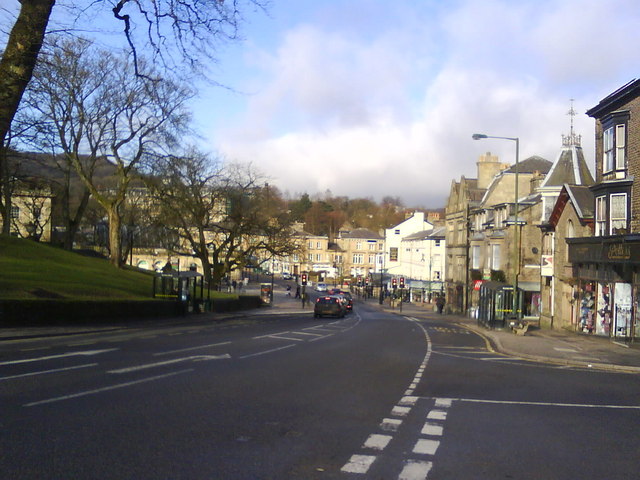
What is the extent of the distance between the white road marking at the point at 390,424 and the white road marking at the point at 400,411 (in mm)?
414

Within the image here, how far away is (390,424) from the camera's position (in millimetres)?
9328

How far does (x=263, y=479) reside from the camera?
6.35 metres

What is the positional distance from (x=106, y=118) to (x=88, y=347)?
89.4 feet

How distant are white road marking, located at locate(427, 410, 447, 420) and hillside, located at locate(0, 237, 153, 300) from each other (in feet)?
64.4


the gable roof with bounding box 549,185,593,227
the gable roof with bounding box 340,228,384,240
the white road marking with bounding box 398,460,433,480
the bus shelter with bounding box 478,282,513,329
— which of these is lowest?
the white road marking with bounding box 398,460,433,480

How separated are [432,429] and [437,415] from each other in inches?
44.3

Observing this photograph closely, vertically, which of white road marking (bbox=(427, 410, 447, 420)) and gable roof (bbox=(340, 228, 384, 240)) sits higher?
gable roof (bbox=(340, 228, 384, 240))

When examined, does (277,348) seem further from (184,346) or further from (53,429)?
(53,429)

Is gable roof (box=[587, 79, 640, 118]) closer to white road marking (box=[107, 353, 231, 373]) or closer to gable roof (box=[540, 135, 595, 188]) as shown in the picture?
gable roof (box=[540, 135, 595, 188])

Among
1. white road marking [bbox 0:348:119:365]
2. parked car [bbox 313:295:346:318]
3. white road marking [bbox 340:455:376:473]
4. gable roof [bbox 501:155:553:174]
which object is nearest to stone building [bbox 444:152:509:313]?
gable roof [bbox 501:155:553:174]

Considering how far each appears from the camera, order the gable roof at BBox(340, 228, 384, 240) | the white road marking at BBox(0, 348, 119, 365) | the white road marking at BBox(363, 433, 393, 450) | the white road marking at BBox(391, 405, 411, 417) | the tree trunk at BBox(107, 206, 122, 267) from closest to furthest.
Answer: the white road marking at BBox(363, 433, 393, 450), the white road marking at BBox(391, 405, 411, 417), the white road marking at BBox(0, 348, 119, 365), the tree trunk at BBox(107, 206, 122, 267), the gable roof at BBox(340, 228, 384, 240)

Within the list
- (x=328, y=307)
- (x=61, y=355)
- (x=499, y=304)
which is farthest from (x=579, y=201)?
(x=61, y=355)

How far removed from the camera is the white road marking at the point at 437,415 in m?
9.99

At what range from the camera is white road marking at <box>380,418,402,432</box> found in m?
8.99
